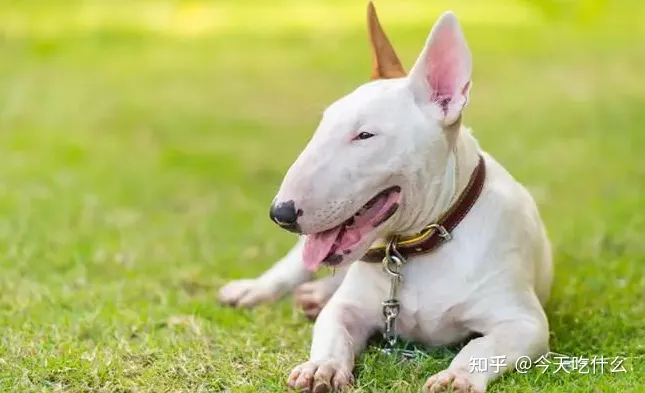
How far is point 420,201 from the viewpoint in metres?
3.85

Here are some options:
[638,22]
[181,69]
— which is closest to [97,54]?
[181,69]

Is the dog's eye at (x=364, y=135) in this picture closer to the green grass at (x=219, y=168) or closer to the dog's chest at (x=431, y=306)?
the dog's chest at (x=431, y=306)

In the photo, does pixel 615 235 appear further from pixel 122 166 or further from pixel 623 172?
pixel 122 166

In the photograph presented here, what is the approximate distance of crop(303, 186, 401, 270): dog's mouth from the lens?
148 inches

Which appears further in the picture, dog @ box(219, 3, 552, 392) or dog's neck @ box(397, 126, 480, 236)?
dog's neck @ box(397, 126, 480, 236)

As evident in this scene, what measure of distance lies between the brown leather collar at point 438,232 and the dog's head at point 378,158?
9 cm

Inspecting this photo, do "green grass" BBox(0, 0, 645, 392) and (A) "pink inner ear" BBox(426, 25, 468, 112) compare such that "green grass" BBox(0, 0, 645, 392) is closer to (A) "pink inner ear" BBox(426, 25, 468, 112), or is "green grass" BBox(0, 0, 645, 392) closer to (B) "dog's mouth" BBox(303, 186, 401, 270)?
(B) "dog's mouth" BBox(303, 186, 401, 270)

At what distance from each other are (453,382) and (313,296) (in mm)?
1404

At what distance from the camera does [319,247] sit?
149 inches

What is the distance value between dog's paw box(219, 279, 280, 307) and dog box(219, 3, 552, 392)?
94cm

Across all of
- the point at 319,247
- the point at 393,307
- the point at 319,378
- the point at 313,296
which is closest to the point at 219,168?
the point at 313,296

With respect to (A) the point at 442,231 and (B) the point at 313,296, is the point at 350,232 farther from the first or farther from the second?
(B) the point at 313,296

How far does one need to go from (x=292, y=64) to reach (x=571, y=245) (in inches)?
292

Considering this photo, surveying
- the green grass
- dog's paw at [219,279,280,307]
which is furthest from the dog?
dog's paw at [219,279,280,307]
